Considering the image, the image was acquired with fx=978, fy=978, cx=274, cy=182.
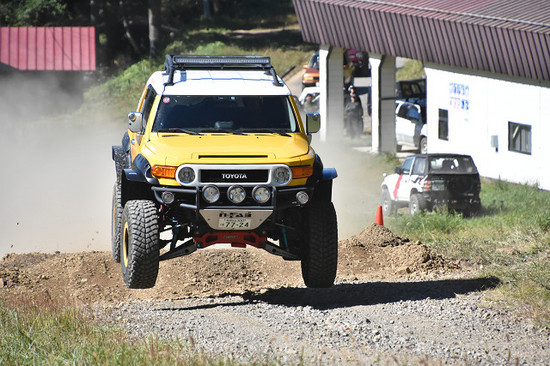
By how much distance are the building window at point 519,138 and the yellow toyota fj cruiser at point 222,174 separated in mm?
16010

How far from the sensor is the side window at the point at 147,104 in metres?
13.4

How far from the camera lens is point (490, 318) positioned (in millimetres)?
11719

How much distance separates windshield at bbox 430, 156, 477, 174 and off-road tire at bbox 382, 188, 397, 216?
1707 mm

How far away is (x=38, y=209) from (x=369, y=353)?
715 inches

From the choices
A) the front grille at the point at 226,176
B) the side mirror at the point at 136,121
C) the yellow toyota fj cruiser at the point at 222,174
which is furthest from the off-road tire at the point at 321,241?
the side mirror at the point at 136,121

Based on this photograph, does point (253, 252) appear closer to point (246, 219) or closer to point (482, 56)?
point (246, 219)

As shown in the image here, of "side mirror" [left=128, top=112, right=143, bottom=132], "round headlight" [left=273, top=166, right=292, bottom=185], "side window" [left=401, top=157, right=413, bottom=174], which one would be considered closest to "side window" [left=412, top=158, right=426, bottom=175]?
"side window" [left=401, top=157, right=413, bottom=174]

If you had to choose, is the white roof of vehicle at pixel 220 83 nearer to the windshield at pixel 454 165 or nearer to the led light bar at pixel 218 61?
the led light bar at pixel 218 61

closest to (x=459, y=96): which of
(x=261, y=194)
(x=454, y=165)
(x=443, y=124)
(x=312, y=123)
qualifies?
(x=443, y=124)

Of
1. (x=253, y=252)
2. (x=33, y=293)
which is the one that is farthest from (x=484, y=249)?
(x=33, y=293)

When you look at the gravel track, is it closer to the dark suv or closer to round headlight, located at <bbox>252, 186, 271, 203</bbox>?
round headlight, located at <bbox>252, 186, 271, 203</bbox>

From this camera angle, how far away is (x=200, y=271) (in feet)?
50.5

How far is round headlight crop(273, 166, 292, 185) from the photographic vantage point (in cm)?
1190

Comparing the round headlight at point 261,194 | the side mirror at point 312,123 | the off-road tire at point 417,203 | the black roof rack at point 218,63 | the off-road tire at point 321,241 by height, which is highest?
the black roof rack at point 218,63
